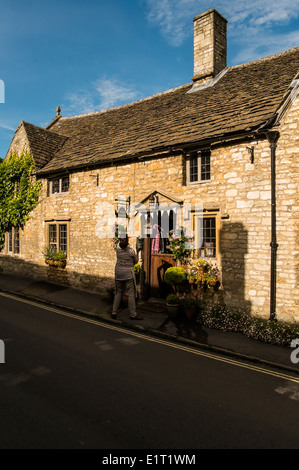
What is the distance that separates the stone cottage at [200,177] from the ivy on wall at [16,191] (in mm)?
471

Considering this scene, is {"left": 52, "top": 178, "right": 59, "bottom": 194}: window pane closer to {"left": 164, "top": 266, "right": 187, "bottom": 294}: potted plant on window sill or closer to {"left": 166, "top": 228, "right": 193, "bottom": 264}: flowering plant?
{"left": 166, "top": 228, "right": 193, "bottom": 264}: flowering plant

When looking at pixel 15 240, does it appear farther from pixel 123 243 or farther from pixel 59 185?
pixel 123 243

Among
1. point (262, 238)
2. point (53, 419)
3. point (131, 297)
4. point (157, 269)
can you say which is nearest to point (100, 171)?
point (157, 269)

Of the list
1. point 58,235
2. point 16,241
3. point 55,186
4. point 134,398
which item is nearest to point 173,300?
point 134,398

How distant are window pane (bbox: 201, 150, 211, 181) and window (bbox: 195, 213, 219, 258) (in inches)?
52.7

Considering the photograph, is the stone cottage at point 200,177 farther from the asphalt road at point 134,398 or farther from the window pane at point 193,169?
the asphalt road at point 134,398

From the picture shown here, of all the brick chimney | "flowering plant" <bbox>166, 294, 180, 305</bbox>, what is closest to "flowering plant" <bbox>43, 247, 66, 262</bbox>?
"flowering plant" <bbox>166, 294, 180, 305</bbox>

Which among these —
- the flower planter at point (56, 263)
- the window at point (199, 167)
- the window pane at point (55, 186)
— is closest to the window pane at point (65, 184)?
the window pane at point (55, 186)

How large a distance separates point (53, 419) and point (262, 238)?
6.73m

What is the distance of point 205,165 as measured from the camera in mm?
10086

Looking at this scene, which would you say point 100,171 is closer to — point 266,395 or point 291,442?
point 266,395

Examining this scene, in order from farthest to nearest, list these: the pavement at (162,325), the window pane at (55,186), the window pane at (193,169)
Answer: the window pane at (55,186) < the window pane at (193,169) < the pavement at (162,325)

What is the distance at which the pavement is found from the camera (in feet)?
22.5

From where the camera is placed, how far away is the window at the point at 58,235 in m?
14.4
